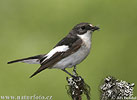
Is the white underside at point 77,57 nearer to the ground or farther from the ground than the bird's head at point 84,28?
nearer to the ground

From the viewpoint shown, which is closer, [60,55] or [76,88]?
[76,88]

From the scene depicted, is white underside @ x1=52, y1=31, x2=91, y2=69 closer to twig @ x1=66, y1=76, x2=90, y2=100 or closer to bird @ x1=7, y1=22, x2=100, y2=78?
bird @ x1=7, y1=22, x2=100, y2=78

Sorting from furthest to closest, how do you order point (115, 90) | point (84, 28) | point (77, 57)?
1. point (84, 28)
2. point (77, 57)
3. point (115, 90)

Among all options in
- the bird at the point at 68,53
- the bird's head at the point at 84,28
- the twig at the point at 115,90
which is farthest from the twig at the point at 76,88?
the bird's head at the point at 84,28

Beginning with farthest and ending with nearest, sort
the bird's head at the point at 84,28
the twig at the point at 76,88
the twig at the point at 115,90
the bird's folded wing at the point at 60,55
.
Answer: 1. the bird's head at the point at 84,28
2. the bird's folded wing at the point at 60,55
3. the twig at the point at 76,88
4. the twig at the point at 115,90

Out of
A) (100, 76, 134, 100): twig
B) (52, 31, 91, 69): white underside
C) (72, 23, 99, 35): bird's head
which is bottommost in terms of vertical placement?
(100, 76, 134, 100): twig

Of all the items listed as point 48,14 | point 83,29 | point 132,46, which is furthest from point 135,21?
point 83,29

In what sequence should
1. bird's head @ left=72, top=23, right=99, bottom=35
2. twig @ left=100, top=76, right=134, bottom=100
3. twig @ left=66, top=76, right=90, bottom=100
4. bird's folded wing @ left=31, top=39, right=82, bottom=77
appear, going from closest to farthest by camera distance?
twig @ left=100, top=76, right=134, bottom=100 < twig @ left=66, top=76, right=90, bottom=100 < bird's folded wing @ left=31, top=39, right=82, bottom=77 < bird's head @ left=72, top=23, right=99, bottom=35

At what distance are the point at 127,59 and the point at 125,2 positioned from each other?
2.57 m

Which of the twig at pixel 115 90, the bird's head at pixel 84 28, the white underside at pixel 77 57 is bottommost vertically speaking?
the twig at pixel 115 90

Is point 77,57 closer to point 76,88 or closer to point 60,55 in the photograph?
point 60,55

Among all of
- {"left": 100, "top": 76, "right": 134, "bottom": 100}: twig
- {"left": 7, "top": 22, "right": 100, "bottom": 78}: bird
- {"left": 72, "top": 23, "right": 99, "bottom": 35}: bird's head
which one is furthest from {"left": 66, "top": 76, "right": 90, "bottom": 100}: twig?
{"left": 72, "top": 23, "right": 99, "bottom": 35}: bird's head

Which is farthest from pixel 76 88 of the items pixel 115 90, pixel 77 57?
pixel 77 57

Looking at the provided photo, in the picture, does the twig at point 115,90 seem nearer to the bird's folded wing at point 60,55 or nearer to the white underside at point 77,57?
the white underside at point 77,57
